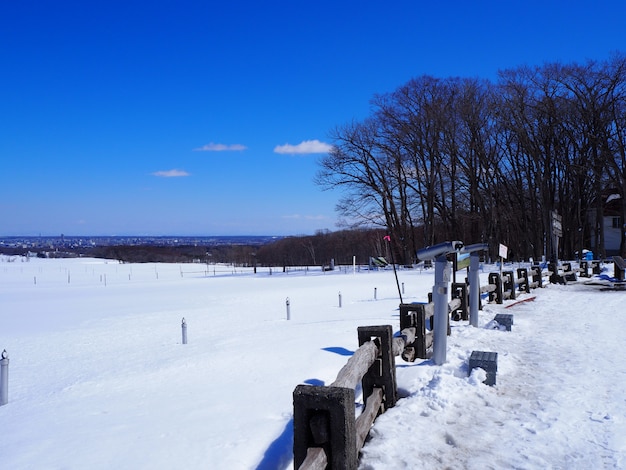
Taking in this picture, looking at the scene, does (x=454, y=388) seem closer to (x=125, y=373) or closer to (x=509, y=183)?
(x=125, y=373)

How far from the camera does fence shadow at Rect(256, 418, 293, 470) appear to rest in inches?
168

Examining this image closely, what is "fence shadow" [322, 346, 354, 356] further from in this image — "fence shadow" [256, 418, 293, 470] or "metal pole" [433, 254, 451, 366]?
"fence shadow" [256, 418, 293, 470]

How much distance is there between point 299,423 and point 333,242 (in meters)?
99.2

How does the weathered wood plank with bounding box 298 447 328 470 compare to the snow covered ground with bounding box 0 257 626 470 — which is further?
the snow covered ground with bounding box 0 257 626 470

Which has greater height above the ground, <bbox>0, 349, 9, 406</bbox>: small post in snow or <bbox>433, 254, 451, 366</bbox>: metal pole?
<bbox>433, 254, 451, 366</bbox>: metal pole

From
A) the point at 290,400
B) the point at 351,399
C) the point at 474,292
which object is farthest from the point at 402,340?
the point at 474,292

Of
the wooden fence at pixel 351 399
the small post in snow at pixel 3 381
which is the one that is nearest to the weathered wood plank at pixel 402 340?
the wooden fence at pixel 351 399

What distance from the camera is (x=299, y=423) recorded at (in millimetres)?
3416

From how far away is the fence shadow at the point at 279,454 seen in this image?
4259mm

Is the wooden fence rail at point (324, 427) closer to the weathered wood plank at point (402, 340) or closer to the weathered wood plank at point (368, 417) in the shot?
the weathered wood plank at point (368, 417)

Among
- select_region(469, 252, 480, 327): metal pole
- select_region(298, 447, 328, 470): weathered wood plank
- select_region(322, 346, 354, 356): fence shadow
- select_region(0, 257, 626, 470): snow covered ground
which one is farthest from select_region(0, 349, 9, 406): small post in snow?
select_region(469, 252, 480, 327): metal pole

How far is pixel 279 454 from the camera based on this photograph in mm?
4438

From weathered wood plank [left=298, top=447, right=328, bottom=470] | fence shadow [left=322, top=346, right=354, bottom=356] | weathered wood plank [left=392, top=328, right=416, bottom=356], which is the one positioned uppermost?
weathered wood plank [left=392, top=328, right=416, bottom=356]

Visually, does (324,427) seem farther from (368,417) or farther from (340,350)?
(340,350)
